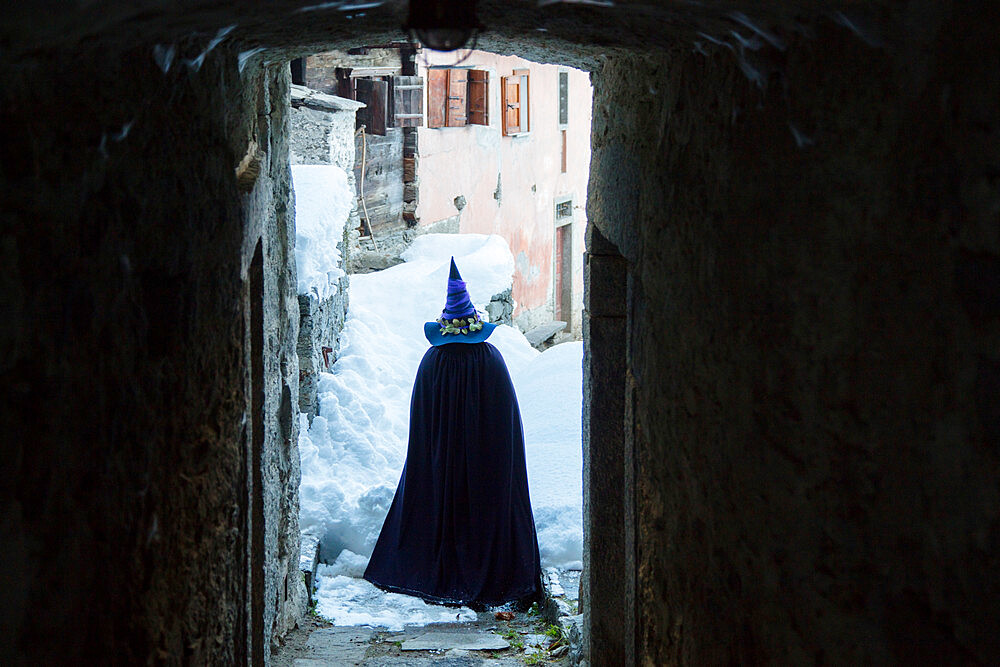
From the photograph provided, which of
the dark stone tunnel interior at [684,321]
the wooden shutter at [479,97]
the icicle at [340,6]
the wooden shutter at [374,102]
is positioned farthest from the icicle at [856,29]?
the wooden shutter at [479,97]

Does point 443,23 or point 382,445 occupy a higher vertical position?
point 443,23

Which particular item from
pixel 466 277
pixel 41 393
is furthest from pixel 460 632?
pixel 466 277

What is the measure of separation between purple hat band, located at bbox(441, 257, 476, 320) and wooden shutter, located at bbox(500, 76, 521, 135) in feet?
32.5

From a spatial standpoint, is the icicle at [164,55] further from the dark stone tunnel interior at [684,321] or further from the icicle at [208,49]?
the icicle at [208,49]

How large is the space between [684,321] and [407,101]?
10.9 meters

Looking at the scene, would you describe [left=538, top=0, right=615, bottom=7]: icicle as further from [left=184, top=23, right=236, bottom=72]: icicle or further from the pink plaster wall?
the pink plaster wall

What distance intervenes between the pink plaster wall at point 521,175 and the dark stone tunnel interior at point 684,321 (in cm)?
1068

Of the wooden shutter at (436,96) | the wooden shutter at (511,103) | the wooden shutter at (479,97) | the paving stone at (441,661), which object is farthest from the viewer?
the wooden shutter at (511,103)

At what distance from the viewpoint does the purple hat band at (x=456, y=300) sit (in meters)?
5.78

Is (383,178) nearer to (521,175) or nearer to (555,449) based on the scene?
(521,175)

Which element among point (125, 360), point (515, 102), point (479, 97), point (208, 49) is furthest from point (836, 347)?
point (515, 102)

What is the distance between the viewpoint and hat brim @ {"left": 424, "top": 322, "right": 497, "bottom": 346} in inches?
229

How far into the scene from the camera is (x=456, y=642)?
16.3ft

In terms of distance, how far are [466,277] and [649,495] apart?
796 centimetres
